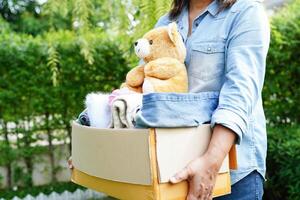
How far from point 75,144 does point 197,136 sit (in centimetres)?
32

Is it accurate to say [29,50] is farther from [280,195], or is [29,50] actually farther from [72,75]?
[280,195]

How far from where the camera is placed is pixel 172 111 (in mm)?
875

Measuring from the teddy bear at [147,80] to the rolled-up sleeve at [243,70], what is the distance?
11 cm

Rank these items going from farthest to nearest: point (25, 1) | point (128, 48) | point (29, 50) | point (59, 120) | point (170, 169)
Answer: point (25, 1) < point (59, 120) < point (29, 50) < point (128, 48) < point (170, 169)

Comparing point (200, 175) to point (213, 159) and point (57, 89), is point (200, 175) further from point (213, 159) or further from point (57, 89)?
point (57, 89)

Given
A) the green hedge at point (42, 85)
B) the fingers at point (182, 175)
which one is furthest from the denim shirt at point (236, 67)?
the green hedge at point (42, 85)

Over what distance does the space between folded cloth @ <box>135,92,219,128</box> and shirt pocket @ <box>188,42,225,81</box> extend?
9 cm

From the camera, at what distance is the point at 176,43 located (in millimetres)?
1051

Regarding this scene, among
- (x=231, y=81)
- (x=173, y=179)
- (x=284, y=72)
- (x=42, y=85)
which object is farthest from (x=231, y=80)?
(x=42, y=85)

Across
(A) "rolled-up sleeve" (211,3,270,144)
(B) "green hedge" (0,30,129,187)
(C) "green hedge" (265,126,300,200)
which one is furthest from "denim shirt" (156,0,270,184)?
(B) "green hedge" (0,30,129,187)

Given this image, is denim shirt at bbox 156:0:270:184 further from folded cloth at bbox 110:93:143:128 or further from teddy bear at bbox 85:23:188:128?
folded cloth at bbox 110:93:143:128

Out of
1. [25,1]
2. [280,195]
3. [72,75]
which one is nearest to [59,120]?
[72,75]

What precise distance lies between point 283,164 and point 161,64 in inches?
80.4

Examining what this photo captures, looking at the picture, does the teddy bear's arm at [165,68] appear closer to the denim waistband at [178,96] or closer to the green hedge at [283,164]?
the denim waistband at [178,96]
